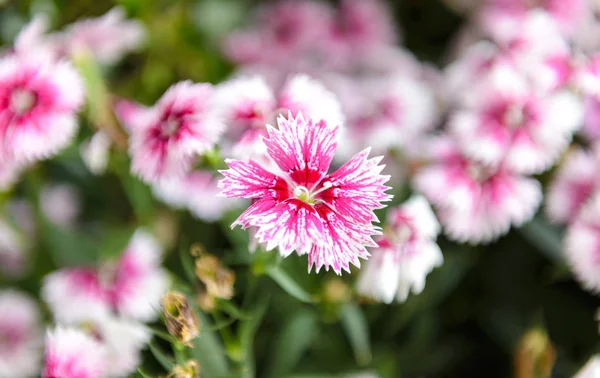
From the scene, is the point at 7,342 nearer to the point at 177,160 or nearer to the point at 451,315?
the point at 177,160

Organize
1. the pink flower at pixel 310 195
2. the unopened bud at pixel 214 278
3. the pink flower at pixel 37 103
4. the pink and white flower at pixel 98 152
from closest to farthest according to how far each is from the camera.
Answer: the pink flower at pixel 310 195
the unopened bud at pixel 214 278
the pink flower at pixel 37 103
the pink and white flower at pixel 98 152

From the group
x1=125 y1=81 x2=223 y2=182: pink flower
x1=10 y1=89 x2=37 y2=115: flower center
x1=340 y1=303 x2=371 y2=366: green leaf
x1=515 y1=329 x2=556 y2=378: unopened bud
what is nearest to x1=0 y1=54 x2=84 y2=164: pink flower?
x1=10 y1=89 x2=37 y2=115: flower center

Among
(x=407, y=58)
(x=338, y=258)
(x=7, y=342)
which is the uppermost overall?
(x=338, y=258)

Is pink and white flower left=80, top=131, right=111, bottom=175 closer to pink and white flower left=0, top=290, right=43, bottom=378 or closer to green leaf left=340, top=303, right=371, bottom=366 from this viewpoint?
pink and white flower left=0, top=290, right=43, bottom=378

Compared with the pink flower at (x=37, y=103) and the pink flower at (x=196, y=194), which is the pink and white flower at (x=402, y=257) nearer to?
the pink flower at (x=196, y=194)

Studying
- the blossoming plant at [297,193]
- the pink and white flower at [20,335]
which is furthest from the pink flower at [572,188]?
the pink and white flower at [20,335]

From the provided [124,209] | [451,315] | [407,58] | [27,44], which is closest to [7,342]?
[124,209]
